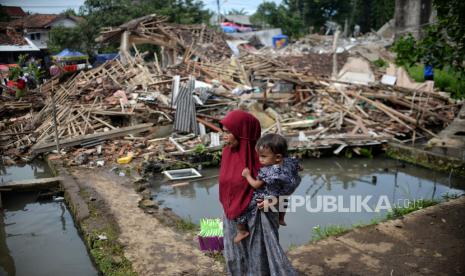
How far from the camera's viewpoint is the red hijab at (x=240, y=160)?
2707 millimetres

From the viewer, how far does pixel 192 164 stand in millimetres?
9242

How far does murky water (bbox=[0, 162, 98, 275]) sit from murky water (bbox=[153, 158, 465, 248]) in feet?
6.06

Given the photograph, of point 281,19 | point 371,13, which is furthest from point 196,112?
point 371,13

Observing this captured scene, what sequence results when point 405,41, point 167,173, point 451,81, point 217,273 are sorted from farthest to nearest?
point 451,81, point 167,173, point 405,41, point 217,273

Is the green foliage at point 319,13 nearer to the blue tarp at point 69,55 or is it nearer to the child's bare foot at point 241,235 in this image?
the blue tarp at point 69,55

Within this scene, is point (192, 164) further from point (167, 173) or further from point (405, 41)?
point (405, 41)

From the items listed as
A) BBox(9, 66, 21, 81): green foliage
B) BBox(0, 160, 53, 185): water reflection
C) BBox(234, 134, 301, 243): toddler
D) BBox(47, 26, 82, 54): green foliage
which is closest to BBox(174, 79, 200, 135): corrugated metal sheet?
BBox(0, 160, 53, 185): water reflection

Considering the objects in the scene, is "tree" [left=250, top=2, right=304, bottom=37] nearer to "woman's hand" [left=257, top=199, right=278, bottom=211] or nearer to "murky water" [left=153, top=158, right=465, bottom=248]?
"murky water" [left=153, top=158, right=465, bottom=248]

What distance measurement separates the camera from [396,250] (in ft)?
13.0

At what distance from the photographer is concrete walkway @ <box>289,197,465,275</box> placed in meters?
3.61

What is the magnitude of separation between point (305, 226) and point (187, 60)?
11384 millimetres

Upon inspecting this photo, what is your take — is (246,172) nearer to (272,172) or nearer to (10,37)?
(272,172)

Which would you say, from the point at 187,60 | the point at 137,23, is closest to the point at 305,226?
the point at 187,60

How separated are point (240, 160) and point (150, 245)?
2.56 m
